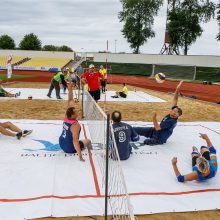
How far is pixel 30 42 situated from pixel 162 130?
85.6 m

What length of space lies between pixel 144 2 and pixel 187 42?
15153mm

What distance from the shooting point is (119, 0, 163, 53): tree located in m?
66.8

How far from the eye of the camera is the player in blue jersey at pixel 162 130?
25.9 ft

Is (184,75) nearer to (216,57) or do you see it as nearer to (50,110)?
(216,57)

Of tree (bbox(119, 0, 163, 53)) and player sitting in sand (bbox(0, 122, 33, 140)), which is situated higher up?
tree (bbox(119, 0, 163, 53))

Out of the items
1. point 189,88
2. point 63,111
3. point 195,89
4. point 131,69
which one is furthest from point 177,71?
point 63,111

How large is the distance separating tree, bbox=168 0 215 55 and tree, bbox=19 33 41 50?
45.6 meters

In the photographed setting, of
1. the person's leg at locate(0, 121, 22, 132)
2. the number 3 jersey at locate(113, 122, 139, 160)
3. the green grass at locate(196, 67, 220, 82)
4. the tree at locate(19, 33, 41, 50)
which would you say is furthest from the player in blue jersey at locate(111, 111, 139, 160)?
the tree at locate(19, 33, 41, 50)

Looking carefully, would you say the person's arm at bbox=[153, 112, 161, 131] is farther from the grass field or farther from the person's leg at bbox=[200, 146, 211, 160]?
the grass field

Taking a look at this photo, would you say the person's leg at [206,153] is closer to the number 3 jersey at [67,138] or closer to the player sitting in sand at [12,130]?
the number 3 jersey at [67,138]

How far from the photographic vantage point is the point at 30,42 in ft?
283

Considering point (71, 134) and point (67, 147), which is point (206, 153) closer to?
point (71, 134)

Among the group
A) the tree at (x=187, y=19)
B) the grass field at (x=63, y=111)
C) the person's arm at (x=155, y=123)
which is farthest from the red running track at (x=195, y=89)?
the tree at (x=187, y=19)

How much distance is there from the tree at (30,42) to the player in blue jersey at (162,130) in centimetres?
8458
